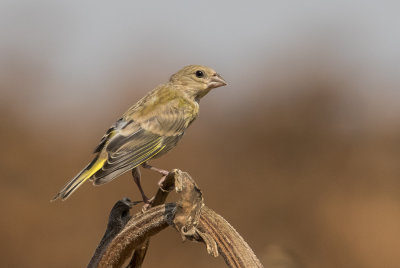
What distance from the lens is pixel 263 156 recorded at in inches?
420

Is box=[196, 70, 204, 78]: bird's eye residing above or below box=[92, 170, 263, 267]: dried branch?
above

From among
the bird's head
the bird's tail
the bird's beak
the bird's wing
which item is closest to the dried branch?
the bird's tail

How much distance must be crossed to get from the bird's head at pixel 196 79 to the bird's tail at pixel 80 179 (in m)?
1.34

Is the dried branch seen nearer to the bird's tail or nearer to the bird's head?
the bird's tail

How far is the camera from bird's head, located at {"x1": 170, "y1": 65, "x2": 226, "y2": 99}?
644 centimetres

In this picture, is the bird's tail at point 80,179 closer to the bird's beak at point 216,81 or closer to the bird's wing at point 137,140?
the bird's wing at point 137,140

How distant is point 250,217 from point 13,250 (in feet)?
9.07

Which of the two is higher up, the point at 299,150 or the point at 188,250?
the point at 299,150

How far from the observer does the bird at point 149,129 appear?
17.1ft

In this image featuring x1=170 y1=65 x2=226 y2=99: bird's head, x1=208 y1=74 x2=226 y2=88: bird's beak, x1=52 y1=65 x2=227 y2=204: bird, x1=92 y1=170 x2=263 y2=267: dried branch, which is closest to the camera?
x1=92 y1=170 x2=263 y2=267: dried branch

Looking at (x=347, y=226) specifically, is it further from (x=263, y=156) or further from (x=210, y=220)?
(x=210, y=220)

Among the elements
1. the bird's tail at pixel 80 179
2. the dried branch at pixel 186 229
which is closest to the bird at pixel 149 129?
the bird's tail at pixel 80 179

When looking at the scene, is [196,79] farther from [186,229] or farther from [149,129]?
[186,229]

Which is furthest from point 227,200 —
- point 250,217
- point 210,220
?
point 210,220
